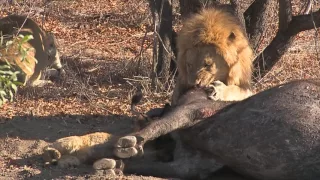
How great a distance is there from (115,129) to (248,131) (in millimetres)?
1727

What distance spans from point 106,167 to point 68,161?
1.39ft

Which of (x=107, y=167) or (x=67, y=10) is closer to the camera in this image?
(x=107, y=167)

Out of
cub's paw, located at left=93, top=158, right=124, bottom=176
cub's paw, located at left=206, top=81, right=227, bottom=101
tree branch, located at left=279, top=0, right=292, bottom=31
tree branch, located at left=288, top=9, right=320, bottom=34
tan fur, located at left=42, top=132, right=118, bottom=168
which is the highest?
tree branch, located at left=279, top=0, right=292, bottom=31

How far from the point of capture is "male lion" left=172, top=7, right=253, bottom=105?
5.98 m

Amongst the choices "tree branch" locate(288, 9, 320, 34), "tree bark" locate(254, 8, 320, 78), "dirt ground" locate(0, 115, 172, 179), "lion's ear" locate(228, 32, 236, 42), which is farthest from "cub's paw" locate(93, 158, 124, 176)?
"tree branch" locate(288, 9, 320, 34)

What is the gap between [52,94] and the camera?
7.60 meters

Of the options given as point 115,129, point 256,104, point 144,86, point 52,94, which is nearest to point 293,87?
point 256,104

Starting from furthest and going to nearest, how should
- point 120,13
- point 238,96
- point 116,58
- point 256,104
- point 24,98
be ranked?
point 120,13 < point 116,58 < point 24,98 < point 238,96 < point 256,104

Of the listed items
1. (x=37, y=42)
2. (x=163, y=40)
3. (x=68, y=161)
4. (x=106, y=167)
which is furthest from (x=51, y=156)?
(x=37, y=42)

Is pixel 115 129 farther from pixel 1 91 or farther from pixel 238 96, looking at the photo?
pixel 1 91

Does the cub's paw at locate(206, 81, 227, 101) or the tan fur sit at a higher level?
the cub's paw at locate(206, 81, 227, 101)

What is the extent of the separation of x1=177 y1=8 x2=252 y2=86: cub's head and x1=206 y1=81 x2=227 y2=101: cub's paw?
0.08 metres

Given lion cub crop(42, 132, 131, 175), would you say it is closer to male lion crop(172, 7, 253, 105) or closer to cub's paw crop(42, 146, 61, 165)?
cub's paw crop(42, 146, 61, 165)

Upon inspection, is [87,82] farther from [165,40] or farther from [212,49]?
[212,49]
